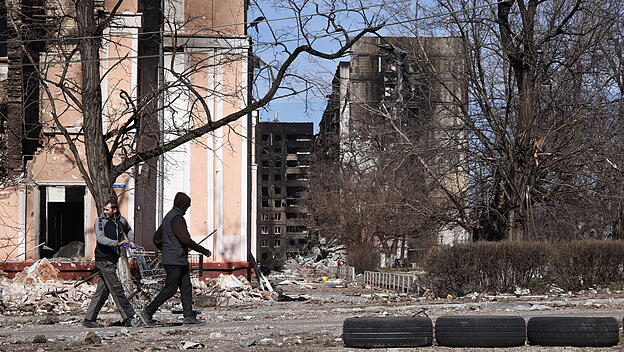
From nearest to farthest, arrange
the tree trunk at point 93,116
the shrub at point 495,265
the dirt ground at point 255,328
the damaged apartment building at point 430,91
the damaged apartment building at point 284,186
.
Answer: the dirt ground at point 255,328 → the tree trunk at point 93,116 → the shrub at point 495,265 → the damaged apartment building at point 430,91 → the damaged apartment building at point 284,186

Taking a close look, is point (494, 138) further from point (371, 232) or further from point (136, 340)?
point (371, 232)

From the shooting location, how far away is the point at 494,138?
29.4 meters

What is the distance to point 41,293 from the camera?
22.4 m

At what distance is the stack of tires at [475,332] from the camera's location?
1096 cm

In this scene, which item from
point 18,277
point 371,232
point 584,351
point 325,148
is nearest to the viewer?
point 584,351

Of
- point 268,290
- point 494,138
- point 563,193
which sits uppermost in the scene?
point 494,138

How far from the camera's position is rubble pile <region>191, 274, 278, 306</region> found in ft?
79.8

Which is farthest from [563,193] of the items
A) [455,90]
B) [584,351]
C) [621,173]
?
[584,351]

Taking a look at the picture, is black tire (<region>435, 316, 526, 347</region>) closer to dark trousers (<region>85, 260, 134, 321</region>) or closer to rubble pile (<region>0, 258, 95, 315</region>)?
dark trousers (<region>85, 260, 134, 321</region>)

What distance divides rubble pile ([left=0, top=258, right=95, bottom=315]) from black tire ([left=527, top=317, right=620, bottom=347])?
12.4m

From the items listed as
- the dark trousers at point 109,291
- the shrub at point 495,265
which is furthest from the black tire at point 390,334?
the shrub at point 495,265

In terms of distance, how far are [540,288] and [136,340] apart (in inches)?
514

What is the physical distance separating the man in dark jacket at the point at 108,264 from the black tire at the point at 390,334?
15.6 feet

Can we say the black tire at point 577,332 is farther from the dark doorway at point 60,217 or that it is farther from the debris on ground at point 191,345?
the dark doorway at point 60,217
